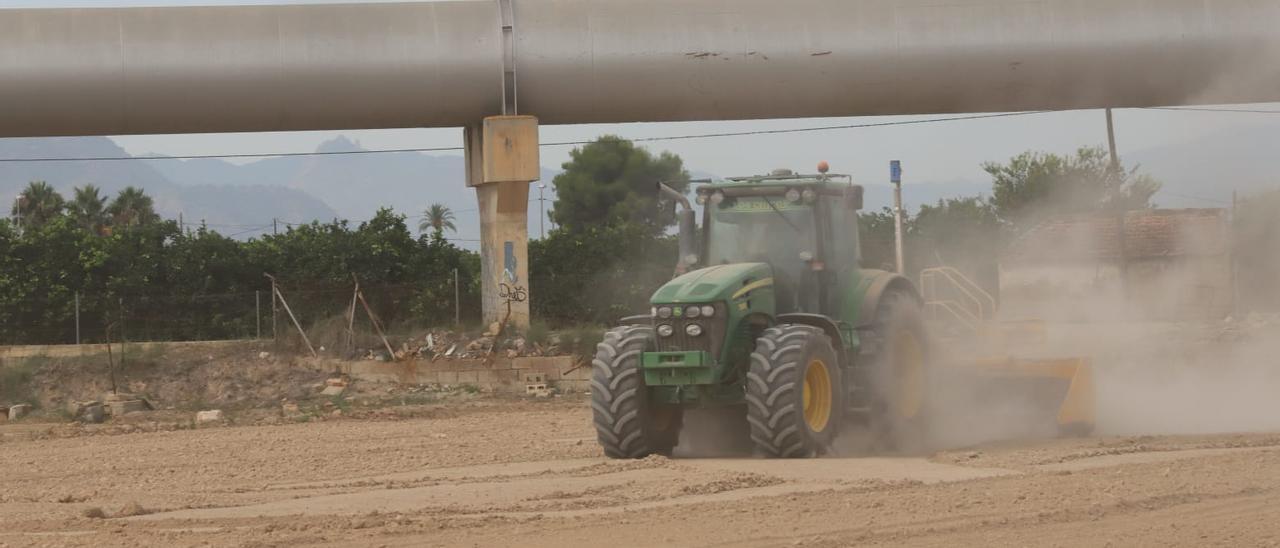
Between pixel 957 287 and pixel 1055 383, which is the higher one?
pixel 957 287

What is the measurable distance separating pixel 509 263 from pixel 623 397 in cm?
1264

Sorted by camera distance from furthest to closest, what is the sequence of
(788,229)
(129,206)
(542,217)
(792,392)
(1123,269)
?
(129,206) < (542,217) < (1123,269) < (788,229) < (792,392)

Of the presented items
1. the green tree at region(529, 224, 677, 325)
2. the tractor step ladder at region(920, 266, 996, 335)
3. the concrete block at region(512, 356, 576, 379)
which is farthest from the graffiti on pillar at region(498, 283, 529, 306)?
the tractor step ladder at region(920, 266, 996, 335)

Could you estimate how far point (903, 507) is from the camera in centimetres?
1092

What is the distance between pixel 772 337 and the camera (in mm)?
13805

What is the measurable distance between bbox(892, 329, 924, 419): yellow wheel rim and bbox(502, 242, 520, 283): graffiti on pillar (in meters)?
11.7

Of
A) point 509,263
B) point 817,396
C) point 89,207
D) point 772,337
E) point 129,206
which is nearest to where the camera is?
point 772,337

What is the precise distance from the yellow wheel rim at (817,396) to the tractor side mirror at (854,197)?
192 cm

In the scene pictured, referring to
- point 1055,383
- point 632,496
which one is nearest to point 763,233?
point 1055,383

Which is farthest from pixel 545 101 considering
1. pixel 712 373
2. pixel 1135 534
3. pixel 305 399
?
pixel 1135 534

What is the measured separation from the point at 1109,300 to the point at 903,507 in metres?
14.8

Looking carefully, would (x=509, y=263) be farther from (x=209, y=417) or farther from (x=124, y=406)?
(x=124, y=406)

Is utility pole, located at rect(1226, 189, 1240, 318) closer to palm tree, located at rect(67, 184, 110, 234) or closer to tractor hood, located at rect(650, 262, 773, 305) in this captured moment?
tractor hood, located at rect(650, 262, 773, 305)

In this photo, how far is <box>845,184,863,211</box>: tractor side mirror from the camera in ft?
50.2
